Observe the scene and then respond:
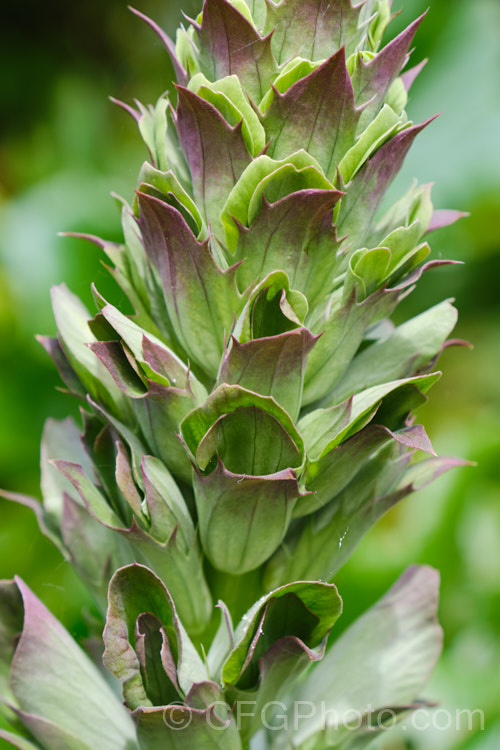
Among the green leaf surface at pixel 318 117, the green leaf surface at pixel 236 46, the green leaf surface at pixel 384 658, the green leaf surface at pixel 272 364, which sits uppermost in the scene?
the green leaf surface at pixel 236 46

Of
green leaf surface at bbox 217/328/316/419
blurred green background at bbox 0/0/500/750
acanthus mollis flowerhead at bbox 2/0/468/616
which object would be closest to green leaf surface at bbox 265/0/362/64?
acanthus mollis flowerhead at bbox 2/0/468/616

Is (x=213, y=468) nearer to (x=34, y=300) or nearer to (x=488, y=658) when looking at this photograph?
(x=488, y=658)

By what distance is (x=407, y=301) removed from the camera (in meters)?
2.12

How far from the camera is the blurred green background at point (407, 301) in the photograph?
134cm

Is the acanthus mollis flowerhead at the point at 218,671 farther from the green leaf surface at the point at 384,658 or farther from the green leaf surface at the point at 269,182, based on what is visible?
the green leaf surface at the point at 269,182

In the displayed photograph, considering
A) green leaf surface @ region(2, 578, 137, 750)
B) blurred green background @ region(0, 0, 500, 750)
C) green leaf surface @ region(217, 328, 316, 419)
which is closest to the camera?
green leaf surface @ region(217, 328, 316, 419)

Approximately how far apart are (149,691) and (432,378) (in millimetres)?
299

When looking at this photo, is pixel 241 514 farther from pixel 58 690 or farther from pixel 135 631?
pixel 58 690

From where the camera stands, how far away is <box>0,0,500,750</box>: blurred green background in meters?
Answer: 1.34

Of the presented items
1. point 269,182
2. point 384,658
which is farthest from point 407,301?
point 269,182

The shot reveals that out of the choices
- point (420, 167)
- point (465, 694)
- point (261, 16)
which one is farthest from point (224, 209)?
point (420, 167)

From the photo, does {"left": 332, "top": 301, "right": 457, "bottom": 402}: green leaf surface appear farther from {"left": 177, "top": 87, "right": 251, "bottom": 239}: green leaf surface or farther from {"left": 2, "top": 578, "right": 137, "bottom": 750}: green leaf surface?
{"left": 2, "top": 578, "right": 137, "bottom": 750}: green leaf surface

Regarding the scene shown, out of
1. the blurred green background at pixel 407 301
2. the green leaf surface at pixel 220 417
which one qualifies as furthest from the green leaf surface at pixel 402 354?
the blurred green background at pixel 407 301

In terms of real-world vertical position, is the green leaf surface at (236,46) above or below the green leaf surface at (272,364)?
above
